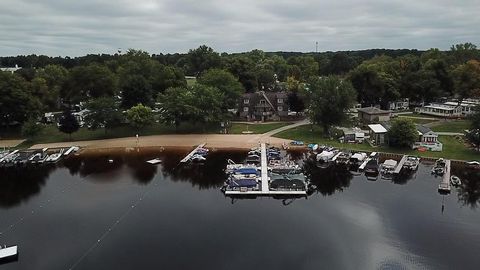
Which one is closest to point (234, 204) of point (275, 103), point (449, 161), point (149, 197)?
point (149, 197)

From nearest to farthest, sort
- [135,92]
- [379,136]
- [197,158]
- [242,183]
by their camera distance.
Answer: [242,183] < [197,158] < [379,136] < [135,92]

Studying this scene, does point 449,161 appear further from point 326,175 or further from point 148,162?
point 148,162

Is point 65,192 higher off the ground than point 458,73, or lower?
lower

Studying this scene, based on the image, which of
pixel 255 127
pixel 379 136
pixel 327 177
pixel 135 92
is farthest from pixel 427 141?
pixel 135 92

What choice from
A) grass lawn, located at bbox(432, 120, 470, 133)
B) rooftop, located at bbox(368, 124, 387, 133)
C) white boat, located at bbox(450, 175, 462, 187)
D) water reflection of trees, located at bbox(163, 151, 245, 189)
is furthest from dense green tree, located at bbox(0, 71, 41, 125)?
grass lawn, located at bbox(432, 120, 470, 133)

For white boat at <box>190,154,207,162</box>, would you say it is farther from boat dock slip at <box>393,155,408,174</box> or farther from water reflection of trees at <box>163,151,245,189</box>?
boat dock slip at <box>393,155,408,174</box>

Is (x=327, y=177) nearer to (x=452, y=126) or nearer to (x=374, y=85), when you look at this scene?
(x=452, y=126)

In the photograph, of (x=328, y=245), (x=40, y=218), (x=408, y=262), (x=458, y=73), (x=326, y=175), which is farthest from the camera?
(x=458, y=73)
